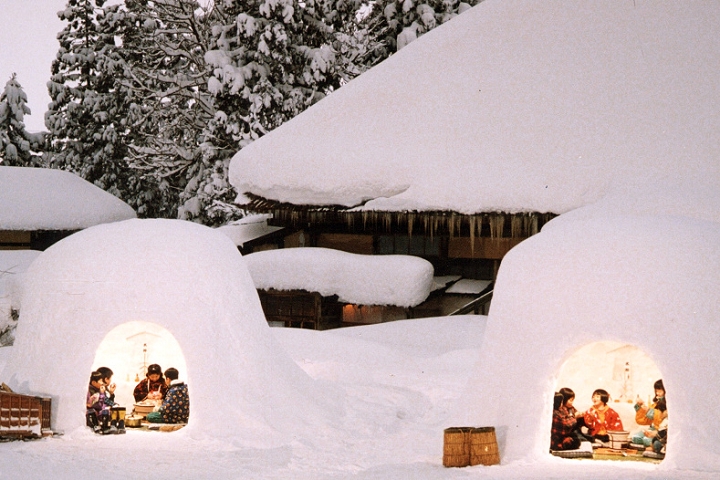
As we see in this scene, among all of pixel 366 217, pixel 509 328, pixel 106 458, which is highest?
pixel 366 217

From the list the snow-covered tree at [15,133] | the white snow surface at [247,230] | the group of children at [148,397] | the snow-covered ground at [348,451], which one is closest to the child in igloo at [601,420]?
the snow-covered ground at [348,451]

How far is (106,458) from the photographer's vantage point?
775 cm

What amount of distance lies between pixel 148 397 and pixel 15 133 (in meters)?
24.6

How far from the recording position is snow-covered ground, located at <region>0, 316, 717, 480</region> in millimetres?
7281

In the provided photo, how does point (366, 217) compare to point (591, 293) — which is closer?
point (591, 293)

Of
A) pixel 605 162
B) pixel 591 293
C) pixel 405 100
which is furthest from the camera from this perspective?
pixel 405 100

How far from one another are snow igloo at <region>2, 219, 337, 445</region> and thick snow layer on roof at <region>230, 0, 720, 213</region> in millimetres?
6790

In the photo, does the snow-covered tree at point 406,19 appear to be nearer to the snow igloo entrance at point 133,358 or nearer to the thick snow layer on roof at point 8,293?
the thick snow layer on roof at point 8,293

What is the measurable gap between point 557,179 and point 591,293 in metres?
7.73

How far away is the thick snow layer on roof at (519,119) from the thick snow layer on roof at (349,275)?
1.05 metres

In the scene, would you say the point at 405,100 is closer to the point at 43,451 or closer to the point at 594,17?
the point at 594,17


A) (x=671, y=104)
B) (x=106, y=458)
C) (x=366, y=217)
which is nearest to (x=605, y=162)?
(x=671, y=104)

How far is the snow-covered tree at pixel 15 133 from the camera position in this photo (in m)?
30.7

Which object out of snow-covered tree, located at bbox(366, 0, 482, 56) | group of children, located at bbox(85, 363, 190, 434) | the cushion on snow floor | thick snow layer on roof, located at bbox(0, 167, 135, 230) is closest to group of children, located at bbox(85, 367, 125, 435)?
group of children, located at bbox(85, 363, 190, 434)
